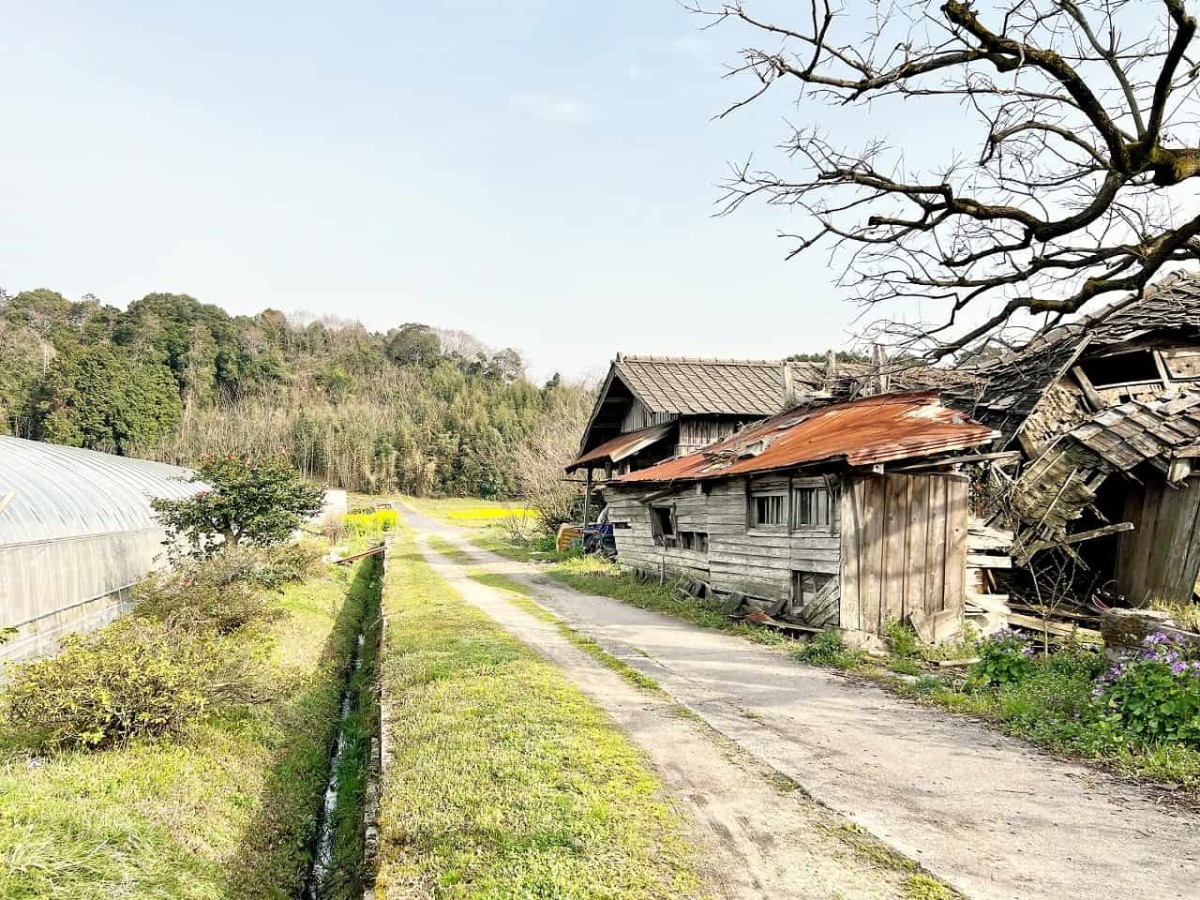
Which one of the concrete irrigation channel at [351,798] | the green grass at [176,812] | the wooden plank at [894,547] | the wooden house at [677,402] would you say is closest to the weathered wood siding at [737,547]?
the wooden plank at [894,547]

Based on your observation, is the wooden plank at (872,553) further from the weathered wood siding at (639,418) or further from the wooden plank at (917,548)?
the weathered wood siding at (639,418)

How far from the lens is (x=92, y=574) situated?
12.0 meters

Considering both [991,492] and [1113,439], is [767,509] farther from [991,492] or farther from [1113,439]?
[1113,439]

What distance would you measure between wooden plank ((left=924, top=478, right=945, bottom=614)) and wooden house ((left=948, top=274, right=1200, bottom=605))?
54.6 inches

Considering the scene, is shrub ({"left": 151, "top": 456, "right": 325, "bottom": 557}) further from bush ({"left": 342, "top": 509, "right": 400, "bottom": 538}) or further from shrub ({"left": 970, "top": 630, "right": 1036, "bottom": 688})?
bush ({"left": 342, "top": 509, "right": 400, "bottom": 538})

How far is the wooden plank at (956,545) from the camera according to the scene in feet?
34.9

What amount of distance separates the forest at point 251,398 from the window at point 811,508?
24258 mm

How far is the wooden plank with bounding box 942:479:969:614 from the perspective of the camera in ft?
34.9

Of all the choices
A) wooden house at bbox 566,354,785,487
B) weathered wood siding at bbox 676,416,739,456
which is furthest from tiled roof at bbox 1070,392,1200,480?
weathered wood siding at bbox 676,416,739,456

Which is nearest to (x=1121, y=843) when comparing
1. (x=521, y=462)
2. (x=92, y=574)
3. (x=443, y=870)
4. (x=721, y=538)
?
(x=443, y=870)

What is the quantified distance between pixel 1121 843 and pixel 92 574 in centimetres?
1408

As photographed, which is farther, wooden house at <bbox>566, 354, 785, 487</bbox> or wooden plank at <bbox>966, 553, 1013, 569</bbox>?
wooden house at <bbox>566, 354, 785, 487</bbox>

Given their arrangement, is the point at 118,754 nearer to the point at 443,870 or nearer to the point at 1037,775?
the point at 443,870

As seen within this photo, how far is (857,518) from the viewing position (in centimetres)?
1034
